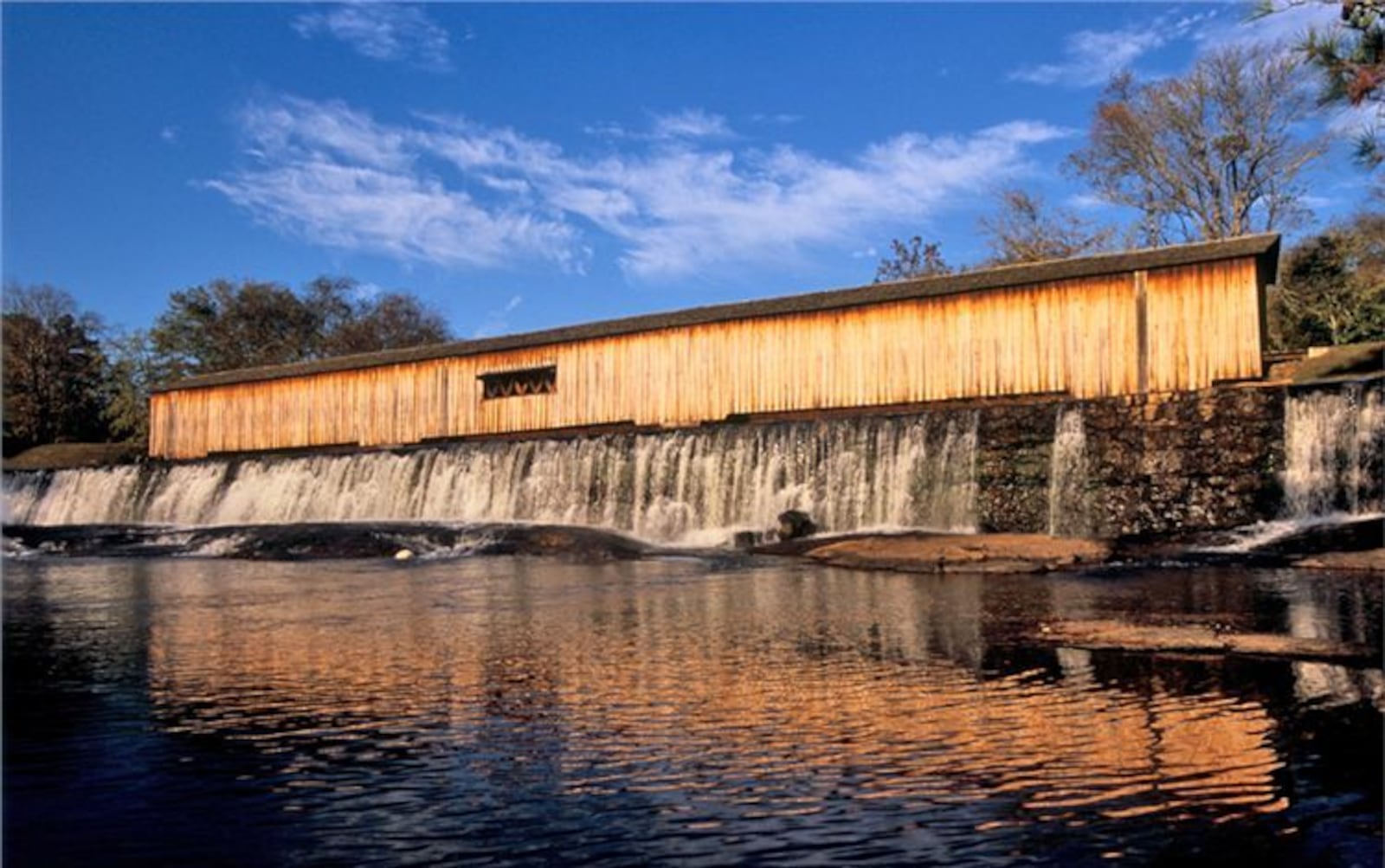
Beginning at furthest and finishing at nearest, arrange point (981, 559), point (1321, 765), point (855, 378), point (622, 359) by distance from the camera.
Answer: point (622, 359) → point (855, 378) → point (981, 559) → point (1321, 765)

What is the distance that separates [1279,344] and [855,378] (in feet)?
60.8

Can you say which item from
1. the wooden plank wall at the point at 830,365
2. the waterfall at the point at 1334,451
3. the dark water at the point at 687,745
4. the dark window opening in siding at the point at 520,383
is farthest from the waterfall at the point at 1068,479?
the dark window opening in siding at the point at 520,383

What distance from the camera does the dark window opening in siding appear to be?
31316 mm

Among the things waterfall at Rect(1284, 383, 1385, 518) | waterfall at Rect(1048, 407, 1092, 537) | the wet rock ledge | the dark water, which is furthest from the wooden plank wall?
the dark water

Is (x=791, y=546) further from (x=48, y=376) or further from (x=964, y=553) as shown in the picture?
(x=48, y=376)

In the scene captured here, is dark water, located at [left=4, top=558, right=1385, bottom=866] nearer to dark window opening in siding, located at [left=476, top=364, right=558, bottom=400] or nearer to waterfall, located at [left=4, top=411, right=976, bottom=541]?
waterfall, located at [left=4, top=411, right=976, bottom=541]

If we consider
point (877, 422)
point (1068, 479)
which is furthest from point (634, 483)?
point (1068, 479)

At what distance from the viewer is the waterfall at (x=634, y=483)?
71.3 ft

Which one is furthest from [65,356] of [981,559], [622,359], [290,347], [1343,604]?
[1343,604]

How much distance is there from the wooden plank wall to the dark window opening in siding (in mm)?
214

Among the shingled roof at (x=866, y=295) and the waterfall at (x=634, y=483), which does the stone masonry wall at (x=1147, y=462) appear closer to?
the waterfall at (x=634, y=483)

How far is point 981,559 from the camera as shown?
50.9 feet

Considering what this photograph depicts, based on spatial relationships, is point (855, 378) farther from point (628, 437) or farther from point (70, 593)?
point (70, 593)

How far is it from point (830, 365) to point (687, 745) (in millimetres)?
22072
